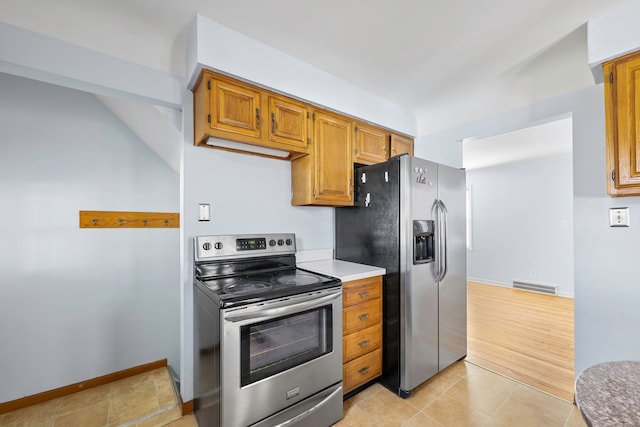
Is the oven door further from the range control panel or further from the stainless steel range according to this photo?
the range control panel

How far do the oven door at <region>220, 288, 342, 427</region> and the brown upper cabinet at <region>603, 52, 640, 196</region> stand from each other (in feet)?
6.22

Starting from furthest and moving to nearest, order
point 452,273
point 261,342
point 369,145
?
point 369,145 < point 452,273 < point 261,342

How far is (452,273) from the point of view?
2.44 meters

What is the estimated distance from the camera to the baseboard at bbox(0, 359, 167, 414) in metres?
1.98

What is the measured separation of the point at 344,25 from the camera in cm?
179

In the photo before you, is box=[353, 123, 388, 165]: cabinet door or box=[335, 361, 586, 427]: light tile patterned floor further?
box=[353, 123, 388, 165]: cabinet door

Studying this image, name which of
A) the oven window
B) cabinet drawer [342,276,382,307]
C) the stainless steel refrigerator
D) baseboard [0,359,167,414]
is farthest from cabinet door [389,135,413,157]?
baseboard [0,359,167,414]

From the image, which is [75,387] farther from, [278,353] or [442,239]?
[442,239]

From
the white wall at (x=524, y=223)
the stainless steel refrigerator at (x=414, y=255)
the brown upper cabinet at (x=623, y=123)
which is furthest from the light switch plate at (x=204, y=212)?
the white wall at (x=524, y=223)

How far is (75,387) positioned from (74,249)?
3.69ft

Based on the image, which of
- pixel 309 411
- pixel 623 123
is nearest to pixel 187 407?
pixel 309 411

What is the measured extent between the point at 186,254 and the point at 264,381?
3.28ft

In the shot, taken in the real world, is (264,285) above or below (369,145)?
below

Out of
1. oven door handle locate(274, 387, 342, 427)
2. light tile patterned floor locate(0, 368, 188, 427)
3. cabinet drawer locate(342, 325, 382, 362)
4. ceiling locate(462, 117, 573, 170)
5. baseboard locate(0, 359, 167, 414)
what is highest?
ceiling locate(462, 117, 573, 170)
